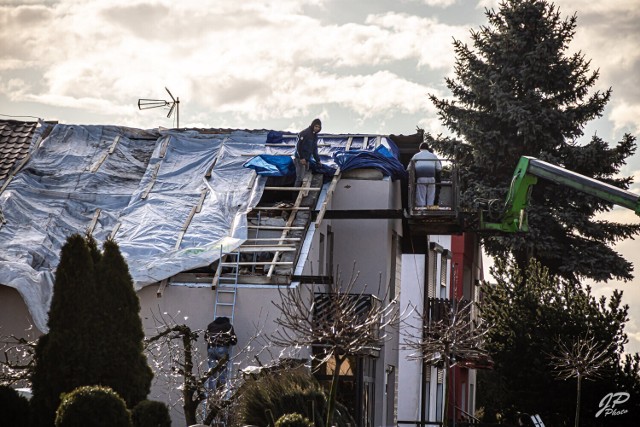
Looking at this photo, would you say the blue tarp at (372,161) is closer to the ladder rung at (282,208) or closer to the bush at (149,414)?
the ladder rung at (282,208)

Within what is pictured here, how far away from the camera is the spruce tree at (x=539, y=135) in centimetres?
4438

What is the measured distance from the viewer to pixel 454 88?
47719 mm

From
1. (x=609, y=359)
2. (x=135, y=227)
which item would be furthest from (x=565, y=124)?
(x=135, y=227)

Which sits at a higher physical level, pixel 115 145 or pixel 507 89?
pixel 507 89

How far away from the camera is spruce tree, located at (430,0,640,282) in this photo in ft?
146

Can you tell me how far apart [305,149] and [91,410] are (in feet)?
46.3

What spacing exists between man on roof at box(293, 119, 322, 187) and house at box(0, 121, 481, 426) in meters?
0.32

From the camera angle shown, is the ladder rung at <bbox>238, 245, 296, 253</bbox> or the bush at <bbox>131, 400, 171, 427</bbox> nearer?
the bush at <bbox>131, 400, 171, 427</bbox>

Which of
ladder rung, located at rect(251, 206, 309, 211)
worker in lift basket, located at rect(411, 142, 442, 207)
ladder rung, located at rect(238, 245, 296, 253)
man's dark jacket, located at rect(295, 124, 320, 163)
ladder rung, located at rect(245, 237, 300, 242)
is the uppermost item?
man's dark jacket, located at rect(295, 124, 320, 163)

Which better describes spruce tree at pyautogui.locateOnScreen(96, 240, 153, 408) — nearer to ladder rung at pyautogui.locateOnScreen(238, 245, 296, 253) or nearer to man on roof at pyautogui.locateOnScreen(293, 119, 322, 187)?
ladder rung at pyautogui.locateOnScreen(238, 245, 296, 253)

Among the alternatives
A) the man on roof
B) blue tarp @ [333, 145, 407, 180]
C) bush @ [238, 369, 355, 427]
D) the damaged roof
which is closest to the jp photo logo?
blue tarp @ [333, 145, 407, 180]

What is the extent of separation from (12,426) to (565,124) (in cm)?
3369

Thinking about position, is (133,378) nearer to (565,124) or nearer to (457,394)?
(457,394)

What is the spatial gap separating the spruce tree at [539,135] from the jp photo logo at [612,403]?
39.4 feet
